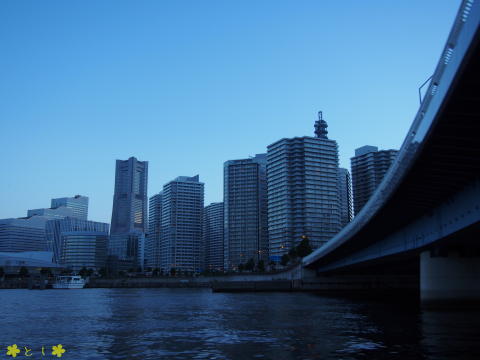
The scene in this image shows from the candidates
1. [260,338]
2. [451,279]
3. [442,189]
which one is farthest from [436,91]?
[451,279]

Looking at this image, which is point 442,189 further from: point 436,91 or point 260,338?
point 260,338

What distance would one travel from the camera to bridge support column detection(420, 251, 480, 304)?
48781mm

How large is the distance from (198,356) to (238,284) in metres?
115

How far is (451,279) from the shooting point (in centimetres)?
4988

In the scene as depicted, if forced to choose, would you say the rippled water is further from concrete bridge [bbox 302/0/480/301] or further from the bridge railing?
the bridge railing

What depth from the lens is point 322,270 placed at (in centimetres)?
12038

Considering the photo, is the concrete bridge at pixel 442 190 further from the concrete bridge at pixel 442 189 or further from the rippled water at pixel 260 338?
the rippled water at pixel 260 338

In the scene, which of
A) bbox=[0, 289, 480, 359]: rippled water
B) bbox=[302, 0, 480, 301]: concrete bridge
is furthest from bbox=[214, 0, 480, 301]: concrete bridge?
bbox=[0, 289, 480, 359]: rippled water

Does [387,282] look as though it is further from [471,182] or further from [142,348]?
[142,348]

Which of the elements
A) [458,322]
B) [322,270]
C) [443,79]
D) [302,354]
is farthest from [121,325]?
[322,270]

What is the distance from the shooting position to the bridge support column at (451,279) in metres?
48.8

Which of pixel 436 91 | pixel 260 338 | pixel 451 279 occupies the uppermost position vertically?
pixel 436 91

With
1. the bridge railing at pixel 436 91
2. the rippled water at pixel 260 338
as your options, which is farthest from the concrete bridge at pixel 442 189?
the rippled water at pixel 260 338

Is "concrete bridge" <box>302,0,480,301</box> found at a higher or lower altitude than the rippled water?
higher
